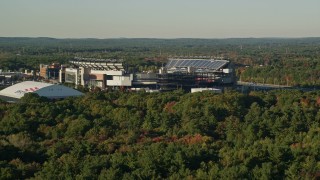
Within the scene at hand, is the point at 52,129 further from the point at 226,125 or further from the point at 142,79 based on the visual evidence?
the point at 142,79

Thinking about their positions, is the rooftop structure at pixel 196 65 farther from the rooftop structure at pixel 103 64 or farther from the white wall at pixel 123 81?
the white wall at pixel 123 81

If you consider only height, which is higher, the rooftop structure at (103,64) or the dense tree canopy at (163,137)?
the rooftop structure at (103,64)

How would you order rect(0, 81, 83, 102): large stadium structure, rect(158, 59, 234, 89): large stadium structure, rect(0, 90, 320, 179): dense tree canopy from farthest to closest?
rect(158, 59, 234, 89): large stadium structure → rect(0, 81, 83, 102): large stadium structure → rect(0, 90, 320, 179): dense tree canopy

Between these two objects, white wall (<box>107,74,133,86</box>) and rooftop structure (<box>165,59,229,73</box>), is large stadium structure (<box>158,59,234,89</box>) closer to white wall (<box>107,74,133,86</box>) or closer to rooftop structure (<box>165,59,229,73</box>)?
rooftop structure (<box>165,59,229,73</box>)

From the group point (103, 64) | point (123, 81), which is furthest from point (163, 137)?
point (103, 64)

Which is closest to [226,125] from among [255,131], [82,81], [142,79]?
[255,131]

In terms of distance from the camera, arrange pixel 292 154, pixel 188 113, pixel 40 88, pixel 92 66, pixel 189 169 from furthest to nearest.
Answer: pixel 92 66
pixel 40 88
pixel 188 113
pixel 292 154
pixel 189 169

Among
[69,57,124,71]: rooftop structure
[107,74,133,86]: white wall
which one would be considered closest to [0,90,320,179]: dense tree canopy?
[107,74,133,86]: white wall

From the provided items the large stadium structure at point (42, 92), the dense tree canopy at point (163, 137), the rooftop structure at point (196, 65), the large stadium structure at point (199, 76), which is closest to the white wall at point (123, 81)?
the large stadium structure at point (199, 76)
